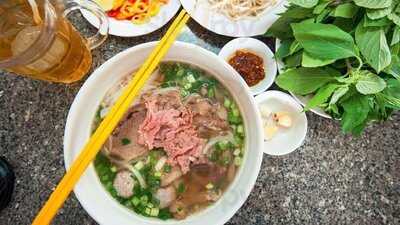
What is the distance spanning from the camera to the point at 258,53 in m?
1.28

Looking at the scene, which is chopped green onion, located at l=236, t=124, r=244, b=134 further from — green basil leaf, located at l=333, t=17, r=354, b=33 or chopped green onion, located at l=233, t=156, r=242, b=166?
green basil leaf, located at l=333, t=17, r=354, b=33

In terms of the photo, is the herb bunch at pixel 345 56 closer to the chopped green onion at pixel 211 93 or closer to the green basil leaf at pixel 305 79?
the green basil leaf at pixel 305 79

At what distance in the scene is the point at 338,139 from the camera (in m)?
1.28

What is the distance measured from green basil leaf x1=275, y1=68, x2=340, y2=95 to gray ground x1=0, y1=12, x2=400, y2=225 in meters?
0.17

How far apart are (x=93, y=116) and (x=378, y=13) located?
73cm

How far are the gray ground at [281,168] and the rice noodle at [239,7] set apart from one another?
8 centimetres

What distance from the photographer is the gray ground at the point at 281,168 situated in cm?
125

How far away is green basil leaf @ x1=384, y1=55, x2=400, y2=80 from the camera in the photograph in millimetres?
1054

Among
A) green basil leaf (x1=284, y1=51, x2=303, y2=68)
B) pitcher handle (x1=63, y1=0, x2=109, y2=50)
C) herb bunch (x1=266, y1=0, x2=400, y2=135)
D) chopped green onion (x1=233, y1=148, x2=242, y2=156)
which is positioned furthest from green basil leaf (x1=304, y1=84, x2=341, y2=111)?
pitcher handle (x1=63, y1=0, x2=109, y2=50)

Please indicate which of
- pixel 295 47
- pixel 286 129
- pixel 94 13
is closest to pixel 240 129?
pixel 286 129

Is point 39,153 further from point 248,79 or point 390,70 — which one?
point 390,70

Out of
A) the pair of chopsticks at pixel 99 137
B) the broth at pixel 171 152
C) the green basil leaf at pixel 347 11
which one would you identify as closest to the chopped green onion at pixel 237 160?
A: the broth at pixel 171 152

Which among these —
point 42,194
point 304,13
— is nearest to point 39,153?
point 42,194

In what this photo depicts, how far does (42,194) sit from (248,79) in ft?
2.10
